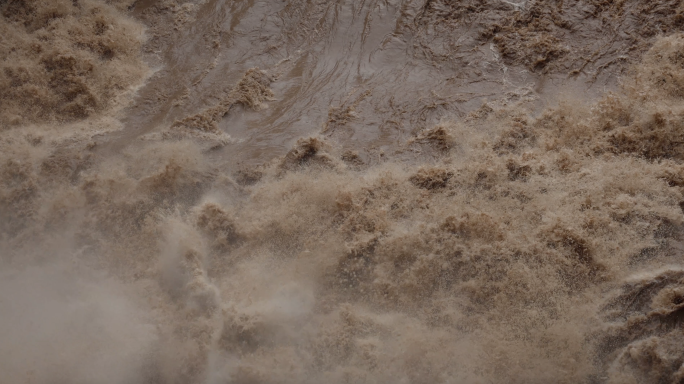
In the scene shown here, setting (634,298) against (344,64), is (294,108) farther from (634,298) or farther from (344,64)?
(634,298)

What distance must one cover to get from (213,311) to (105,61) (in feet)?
9.98

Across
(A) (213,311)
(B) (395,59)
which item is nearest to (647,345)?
(A) (213,311)

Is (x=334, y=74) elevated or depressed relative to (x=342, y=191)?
elevated

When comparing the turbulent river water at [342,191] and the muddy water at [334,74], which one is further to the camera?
the muddy water at [334,74]

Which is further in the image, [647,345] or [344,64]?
[344,64]

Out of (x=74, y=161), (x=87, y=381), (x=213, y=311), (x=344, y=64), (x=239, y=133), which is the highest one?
(x=344, y=64)

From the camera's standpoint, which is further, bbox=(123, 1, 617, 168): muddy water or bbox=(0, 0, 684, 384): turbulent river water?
Answer: bbox=(123, 1, 617, 168): muddy water

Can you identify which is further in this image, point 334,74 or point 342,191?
point 334,74

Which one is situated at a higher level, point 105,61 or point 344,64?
point 344,64

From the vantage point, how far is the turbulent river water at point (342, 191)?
316cm

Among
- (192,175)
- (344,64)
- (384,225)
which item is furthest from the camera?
(344,64)

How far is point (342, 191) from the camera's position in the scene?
3.82 m

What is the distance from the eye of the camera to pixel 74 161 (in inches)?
164

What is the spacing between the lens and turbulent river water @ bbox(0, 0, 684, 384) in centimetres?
316
